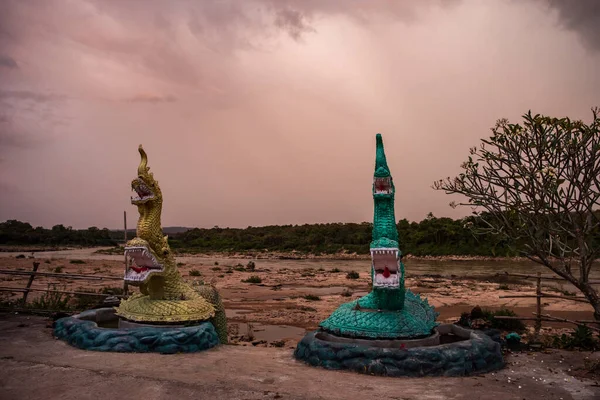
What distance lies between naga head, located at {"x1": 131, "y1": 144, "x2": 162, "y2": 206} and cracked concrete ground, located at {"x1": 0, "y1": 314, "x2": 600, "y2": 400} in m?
2.73

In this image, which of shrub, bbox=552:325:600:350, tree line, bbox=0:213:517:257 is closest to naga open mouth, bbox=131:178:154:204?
shrub, bbox=552:325:600:350

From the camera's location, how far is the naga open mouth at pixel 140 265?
8.44m

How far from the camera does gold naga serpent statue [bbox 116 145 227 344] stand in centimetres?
848

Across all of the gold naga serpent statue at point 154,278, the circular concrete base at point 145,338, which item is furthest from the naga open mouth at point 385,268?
the gold naga serpent statue at point 154,278

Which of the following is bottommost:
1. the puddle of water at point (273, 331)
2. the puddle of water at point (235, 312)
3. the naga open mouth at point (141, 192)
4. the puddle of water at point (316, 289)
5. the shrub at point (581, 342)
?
the puddle of water at point (235, 312)

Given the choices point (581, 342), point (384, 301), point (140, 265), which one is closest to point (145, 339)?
point (140, 265)

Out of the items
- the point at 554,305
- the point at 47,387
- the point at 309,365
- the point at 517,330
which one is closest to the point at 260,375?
the point at 309,365

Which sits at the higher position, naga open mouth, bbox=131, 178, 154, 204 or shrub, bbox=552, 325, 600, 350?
naga open mouth, bbox=131, 178, 154, 204

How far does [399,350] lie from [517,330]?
18.4 ft

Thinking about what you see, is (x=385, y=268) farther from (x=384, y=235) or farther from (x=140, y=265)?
(x=140, y=265)

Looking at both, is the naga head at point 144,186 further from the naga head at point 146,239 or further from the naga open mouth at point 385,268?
the naga open mouth at point 385,268

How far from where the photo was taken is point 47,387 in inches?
229

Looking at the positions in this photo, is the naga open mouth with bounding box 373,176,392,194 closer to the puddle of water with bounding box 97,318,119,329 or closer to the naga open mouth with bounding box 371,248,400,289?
the naga open mouth with bounding box 371,248,400,289

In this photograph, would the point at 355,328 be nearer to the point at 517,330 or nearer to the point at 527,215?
the point at 527,215
